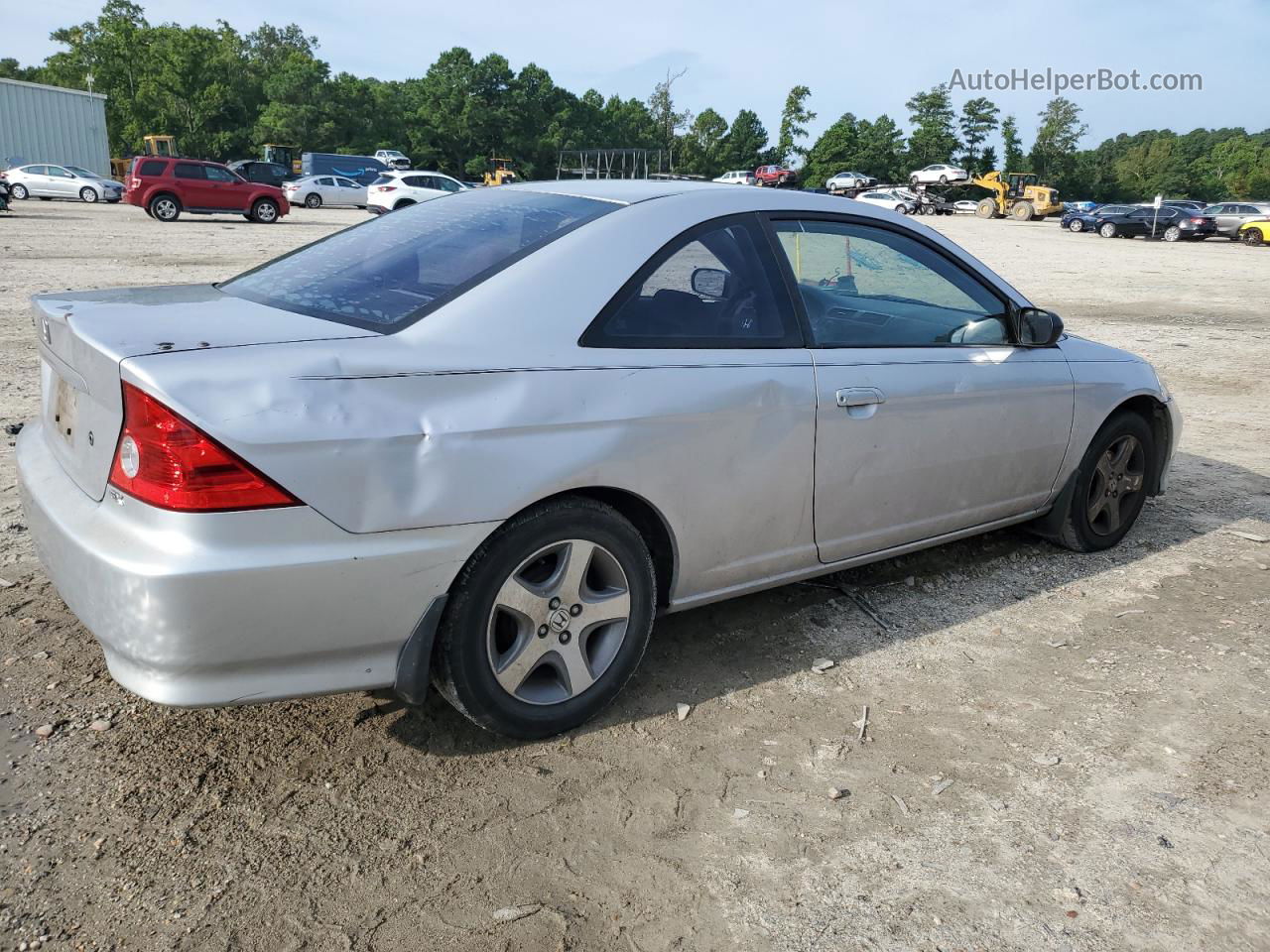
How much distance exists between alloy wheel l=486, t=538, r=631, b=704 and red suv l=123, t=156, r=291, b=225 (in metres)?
26.8

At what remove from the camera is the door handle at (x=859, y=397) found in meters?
3.24

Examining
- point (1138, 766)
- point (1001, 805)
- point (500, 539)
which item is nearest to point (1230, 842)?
point (1138, 766)

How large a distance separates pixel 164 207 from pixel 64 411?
27.3 m

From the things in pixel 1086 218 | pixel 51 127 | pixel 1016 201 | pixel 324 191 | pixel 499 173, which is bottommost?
pixel 1086 218

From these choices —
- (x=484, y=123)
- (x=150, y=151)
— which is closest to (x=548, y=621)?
(x=150, y=151)

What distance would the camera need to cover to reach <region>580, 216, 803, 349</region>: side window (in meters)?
2.86

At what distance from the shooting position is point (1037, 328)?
3920 mm

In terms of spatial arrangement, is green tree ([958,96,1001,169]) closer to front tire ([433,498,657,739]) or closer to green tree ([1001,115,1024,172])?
green tree ([1001,115,1024,172])

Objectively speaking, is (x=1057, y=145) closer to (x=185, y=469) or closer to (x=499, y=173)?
(x=499, y=173)

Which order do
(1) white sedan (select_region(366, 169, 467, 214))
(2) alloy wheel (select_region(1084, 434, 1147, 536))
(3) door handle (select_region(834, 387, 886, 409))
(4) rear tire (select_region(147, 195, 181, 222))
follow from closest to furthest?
(3) door handle (select_region(834, 387, 886, 409)) < (2) alloy wheel (select_region(1084, 434, 1147, 536)) < (4) rear tire (select_region(147, 195, 181, 222)) < (1) white sedan (select_region(366, 169, 467, 214))

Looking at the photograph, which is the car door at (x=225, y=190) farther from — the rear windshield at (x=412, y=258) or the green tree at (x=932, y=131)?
the green tree at (x=932, y=131)

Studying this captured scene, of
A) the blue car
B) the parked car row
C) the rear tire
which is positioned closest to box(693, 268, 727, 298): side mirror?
the rear tire

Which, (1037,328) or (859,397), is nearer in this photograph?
(859,397)

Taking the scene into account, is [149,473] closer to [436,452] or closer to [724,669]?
[436,452]
